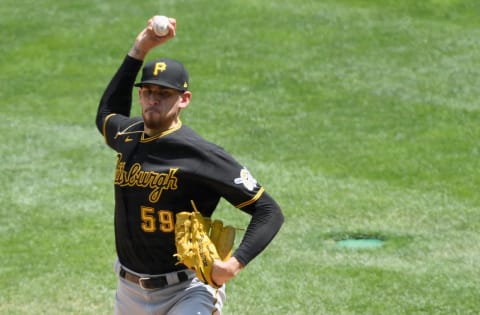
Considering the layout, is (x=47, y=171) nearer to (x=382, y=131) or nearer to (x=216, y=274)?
(x=382, y=131)

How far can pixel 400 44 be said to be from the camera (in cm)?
1611

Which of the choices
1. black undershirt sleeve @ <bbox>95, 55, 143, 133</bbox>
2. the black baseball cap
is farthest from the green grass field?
the black baseball cap

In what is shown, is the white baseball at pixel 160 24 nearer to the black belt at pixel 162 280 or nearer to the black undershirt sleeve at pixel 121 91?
the black undershirt sleeve at pixel 121 91

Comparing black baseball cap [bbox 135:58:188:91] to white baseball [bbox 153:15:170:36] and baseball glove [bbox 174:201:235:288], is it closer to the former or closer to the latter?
white baseball [bbox 153:15:170:36]

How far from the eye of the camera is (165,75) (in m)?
5.38

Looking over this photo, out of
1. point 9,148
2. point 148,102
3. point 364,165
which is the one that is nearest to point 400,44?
point 364,165

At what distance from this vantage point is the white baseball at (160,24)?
5613mm

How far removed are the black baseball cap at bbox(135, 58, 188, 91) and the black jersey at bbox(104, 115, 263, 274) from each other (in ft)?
0.84

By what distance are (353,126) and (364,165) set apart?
147 cm

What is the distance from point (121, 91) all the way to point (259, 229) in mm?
1461

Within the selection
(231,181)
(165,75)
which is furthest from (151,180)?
(165,75)

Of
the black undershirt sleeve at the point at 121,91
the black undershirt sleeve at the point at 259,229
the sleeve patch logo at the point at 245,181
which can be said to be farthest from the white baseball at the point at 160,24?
the black undershirt sleeve at the point at 259,229

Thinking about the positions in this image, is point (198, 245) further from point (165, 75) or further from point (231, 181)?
point (165, 75)

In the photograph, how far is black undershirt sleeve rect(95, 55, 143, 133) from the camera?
6.03 metres
